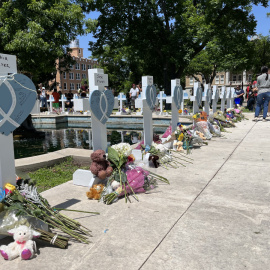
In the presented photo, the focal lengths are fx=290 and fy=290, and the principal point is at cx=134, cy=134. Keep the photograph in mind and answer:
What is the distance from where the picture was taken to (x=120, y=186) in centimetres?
345

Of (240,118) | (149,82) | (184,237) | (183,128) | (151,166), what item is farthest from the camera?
(240,118)

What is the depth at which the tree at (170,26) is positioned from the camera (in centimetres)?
1680

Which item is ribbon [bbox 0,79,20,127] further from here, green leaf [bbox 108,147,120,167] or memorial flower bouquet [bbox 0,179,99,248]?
green leaf [bbox 108,147,120,167]

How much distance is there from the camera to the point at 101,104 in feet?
13.0

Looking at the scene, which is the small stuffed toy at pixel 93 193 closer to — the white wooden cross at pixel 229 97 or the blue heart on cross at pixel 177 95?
the blue heart on cross at pixel 177 95

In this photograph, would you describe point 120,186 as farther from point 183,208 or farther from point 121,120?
point 121,120

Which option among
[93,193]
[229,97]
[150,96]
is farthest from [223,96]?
[93,193]

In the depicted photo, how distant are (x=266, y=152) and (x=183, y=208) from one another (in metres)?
3.24

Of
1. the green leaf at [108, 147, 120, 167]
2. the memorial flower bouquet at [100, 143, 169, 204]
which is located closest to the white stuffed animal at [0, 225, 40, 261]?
the memorial flower bouquet at [100, 143, 169, 204]

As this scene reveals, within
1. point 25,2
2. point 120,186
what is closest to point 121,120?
point 25,2

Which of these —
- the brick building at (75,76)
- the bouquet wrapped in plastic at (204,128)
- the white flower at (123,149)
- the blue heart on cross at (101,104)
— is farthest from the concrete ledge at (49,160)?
the brick building at (75,76)

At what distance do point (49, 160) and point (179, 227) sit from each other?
3.02 metres

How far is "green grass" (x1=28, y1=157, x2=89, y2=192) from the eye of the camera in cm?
414

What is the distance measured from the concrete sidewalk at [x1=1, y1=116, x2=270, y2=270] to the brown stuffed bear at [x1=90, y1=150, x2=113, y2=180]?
1.05 feet
